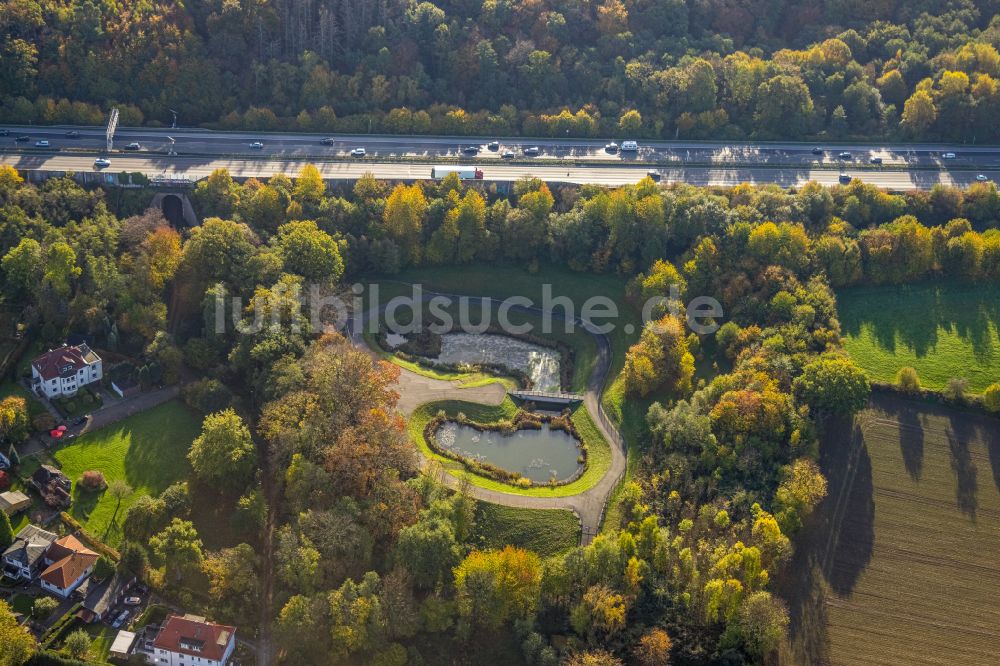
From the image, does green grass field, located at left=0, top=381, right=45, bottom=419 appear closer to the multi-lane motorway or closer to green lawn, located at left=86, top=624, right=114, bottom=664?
green lawn, located at left=86, top=624, right=114, bottom=664

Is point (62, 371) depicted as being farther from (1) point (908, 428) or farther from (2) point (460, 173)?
(1) point (908, 428)

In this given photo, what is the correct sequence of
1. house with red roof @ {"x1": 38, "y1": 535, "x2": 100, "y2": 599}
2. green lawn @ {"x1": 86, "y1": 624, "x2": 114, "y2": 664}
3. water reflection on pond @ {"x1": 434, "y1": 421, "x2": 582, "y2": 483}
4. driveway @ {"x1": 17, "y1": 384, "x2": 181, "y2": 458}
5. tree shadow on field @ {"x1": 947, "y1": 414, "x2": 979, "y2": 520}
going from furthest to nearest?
water reflection on pond @ {"x1": 434, "y1": 421, "x2": 582, "y2": 483} < driveway @ {"x1": 17, "y1": 384, "x2": 181, "y2": 458} < tree shadow on field @ {"x1": 947, "y1": 414, "x2": 979, "y2": 520} < house with red roof @ {"x1": 38, "y1": 535, "x2": 100, "y2": 599} < green lawn @ {"x1": 86, "y1": 624, "x2": 114, "y2": 664}

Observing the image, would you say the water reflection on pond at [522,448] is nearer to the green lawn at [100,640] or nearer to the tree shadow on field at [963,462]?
the green lawn at [100,640]

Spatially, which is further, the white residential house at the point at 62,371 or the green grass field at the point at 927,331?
the green grass field at the point at 927,331

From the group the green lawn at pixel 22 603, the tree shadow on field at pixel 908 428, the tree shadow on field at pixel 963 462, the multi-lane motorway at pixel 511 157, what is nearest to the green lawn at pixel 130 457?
the green lawn at pixel 22 603

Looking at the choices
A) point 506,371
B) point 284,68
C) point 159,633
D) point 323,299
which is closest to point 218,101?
point 284,68

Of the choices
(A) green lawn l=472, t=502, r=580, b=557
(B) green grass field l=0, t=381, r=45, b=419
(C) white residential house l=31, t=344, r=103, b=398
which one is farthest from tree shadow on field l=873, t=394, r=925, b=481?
(B) green grass field l=0, t=381, r=45, b=419

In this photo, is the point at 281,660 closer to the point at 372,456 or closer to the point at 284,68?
the point at 372,456
